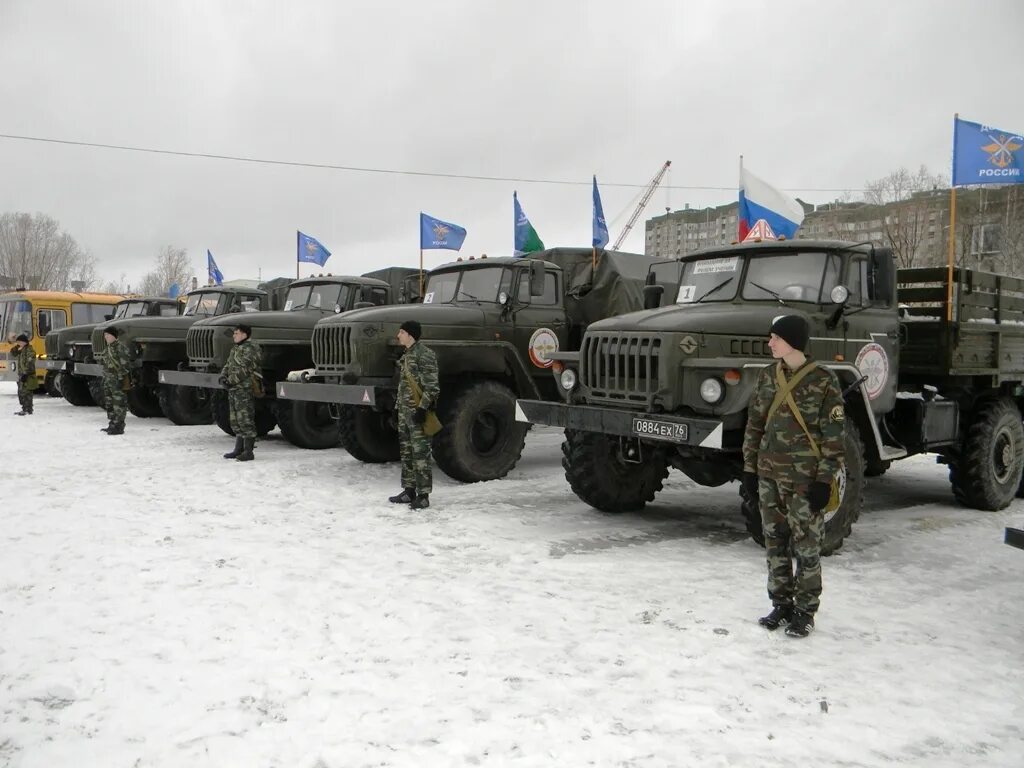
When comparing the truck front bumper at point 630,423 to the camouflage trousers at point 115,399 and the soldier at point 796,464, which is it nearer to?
the soldier at point 796,464

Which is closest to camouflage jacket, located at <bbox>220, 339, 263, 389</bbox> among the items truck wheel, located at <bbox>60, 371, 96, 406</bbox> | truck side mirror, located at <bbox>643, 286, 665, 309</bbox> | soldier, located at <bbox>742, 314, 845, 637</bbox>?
truck side mirror, located at <bbox>643, 286, 665, 309</bbox>

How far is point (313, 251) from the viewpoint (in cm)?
1812

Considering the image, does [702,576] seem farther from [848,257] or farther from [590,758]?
[848,257]

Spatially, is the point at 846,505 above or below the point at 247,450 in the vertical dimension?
above

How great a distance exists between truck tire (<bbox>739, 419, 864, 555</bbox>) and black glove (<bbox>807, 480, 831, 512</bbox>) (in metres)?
1.23

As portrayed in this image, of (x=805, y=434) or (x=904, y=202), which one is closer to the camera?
(x=805, y=434)

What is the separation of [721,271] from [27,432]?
33.6 feet

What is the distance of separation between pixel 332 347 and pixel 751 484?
473cm

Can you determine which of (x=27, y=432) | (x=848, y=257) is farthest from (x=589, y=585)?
(x=27, y=432)

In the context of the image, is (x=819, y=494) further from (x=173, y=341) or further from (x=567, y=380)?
(x=173, y=341)

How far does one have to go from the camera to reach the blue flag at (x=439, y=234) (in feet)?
48.6

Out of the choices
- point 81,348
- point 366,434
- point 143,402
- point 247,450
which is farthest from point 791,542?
point 81,348

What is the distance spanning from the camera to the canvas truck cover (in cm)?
945

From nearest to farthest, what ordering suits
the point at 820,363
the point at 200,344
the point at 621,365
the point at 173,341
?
the point at 820,363 < the point at 621,365 < the point at 200,344 < the point at 173,341
